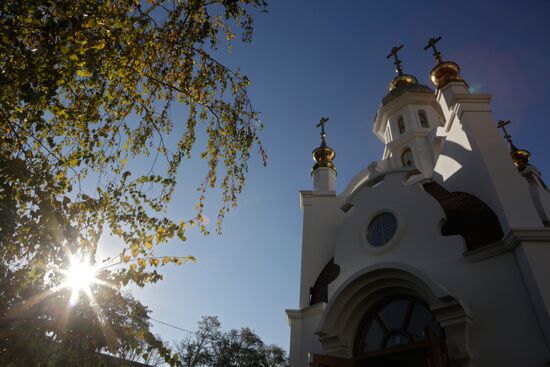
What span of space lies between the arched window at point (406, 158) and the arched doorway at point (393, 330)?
23.4 feet

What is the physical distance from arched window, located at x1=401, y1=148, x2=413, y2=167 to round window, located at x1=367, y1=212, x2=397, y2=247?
523cm

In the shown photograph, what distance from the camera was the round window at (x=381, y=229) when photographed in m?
9.70

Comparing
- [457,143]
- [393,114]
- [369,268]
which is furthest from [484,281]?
[393,114]

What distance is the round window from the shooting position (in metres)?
9.70

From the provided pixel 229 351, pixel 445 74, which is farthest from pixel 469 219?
pixel 229 351

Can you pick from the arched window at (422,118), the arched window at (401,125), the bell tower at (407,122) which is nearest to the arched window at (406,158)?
the bell tower at (407,122)

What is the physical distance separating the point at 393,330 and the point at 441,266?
171 cm

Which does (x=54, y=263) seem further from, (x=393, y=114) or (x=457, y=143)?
(x=393, y=114)

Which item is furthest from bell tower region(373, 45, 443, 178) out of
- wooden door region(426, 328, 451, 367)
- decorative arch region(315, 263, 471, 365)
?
wooden door region(426, 328, 451, 367)

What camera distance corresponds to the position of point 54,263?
13.7ft

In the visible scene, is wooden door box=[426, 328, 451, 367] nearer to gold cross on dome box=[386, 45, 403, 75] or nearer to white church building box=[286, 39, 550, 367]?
white church building box=[286, 39, 550, 367]

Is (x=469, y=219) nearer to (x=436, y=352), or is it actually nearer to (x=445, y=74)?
(x=436, y=352)

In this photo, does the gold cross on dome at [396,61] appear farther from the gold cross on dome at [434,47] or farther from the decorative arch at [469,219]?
the decorative arch at [469,219]

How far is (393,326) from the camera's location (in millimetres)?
8547
